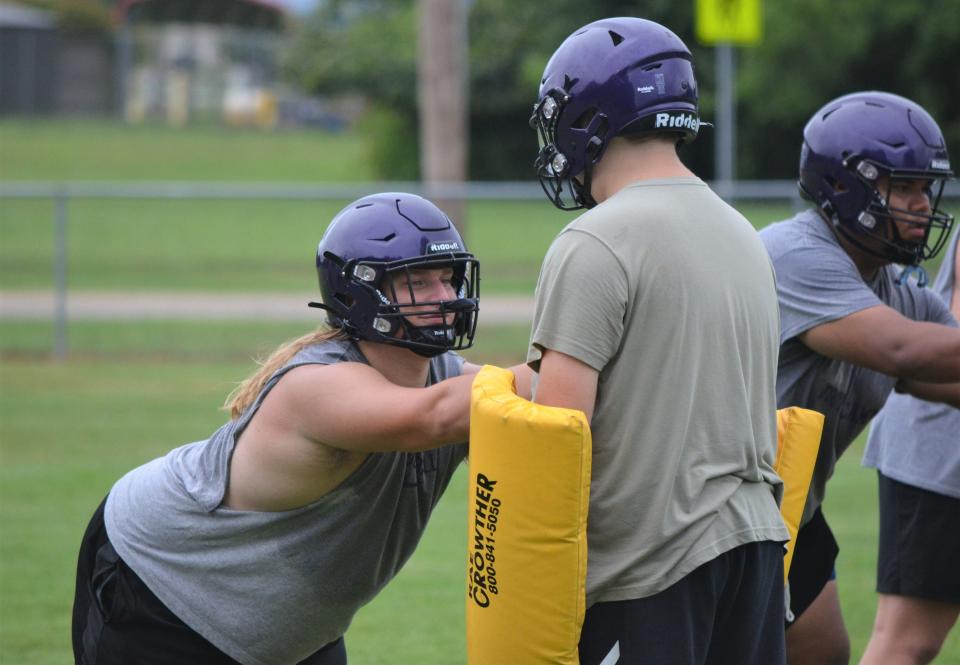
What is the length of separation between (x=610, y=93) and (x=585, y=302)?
1.68ft

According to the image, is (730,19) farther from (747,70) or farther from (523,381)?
(747,70)

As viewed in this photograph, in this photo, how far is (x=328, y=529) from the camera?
3.66 m

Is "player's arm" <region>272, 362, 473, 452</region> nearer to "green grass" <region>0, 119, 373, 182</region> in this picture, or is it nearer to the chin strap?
the chin strap

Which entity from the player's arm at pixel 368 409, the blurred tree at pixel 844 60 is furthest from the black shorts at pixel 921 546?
the blurred tree at pixel 844 60

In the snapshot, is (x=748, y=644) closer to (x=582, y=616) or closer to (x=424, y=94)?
(x=582, y=616)

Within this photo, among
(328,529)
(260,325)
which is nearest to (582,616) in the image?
(328,529)

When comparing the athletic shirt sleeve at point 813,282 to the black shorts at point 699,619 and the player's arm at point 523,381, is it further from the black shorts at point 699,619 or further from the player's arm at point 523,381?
the player's arm at point 523,381

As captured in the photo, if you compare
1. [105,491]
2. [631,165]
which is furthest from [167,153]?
[631,165]

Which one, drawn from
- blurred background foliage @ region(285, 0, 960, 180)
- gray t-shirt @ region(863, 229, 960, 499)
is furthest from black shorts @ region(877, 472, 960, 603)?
blurred background foliage @ region(285, 0, 960, 180)

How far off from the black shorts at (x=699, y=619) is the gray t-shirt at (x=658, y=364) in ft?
0.13

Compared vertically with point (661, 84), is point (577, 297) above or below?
A: below

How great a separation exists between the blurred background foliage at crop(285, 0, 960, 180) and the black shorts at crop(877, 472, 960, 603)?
23.6 m

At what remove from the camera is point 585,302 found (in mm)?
2859

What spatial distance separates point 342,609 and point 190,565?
438 mm
